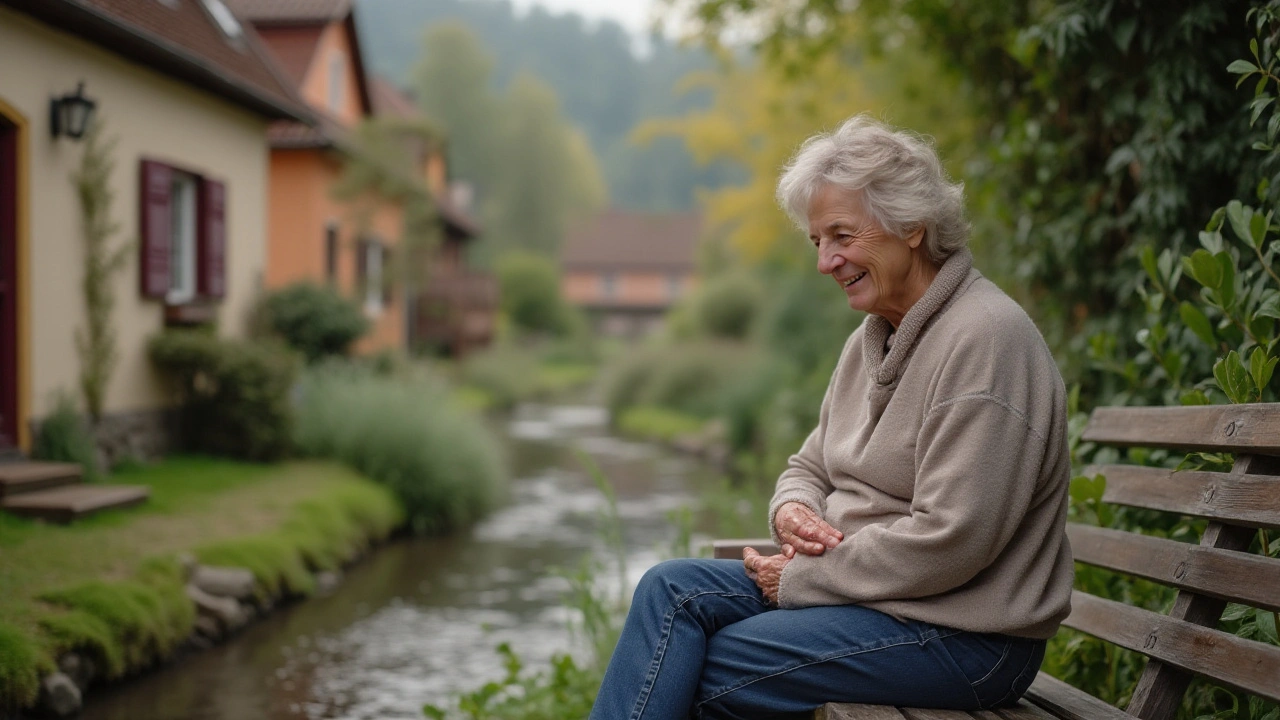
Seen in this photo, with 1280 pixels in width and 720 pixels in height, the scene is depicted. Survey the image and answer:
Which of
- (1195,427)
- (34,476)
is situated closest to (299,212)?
(34,476)

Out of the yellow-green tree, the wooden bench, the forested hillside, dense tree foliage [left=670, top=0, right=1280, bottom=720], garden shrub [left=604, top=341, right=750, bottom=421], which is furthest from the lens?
the forested hillside

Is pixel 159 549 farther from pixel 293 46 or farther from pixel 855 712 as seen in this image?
pixel 293 46

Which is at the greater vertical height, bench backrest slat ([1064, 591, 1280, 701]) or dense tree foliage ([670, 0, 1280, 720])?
dense tree foliage ([670, 0, 1280, 720])

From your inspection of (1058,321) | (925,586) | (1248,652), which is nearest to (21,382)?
Answer: (1058,321)

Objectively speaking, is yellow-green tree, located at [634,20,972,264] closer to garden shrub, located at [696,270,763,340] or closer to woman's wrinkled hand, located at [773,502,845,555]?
garden shrub, located at [696,270,763,340]

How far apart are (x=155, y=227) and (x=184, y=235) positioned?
4.77ft

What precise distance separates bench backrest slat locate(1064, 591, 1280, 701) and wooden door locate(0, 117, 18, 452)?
6.74 m

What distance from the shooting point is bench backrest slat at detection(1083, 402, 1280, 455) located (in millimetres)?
2361

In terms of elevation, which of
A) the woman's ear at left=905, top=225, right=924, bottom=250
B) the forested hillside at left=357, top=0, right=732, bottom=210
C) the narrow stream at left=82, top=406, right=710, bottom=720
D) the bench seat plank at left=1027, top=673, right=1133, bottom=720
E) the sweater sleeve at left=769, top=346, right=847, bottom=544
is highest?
the forested hillside at left=357, top=0, right=732, bottom=210

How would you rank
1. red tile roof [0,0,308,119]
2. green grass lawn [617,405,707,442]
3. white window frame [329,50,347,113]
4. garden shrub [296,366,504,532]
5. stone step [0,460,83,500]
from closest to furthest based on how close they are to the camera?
stone step [0,460,83,500] → red tile roof [0,0,308,119] → garden shrub [296,366,504,532] → white window frame [329,50,347,113] → green grass lawn [617,405,707,442]

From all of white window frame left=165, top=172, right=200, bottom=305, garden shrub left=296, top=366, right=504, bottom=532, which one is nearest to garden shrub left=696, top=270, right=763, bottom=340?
garden shrub left=296, top=366, right=504, bottom=532

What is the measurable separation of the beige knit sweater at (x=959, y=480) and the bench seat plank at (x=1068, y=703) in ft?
0.80

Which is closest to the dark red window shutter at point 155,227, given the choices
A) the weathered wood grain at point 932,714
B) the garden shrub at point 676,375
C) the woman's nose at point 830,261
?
the woman's nose at point 830,261

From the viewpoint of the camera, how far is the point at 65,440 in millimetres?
7738
